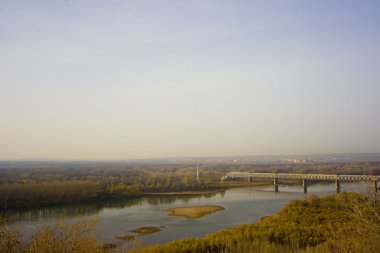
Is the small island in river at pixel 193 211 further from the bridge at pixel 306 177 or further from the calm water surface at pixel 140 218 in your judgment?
the bridge at pixel 306 177

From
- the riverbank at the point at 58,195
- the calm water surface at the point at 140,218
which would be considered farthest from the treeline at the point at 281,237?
the riverbank at the point at 58,195

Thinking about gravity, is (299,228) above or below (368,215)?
below

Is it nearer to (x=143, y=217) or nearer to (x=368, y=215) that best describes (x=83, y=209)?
(x=143, y=217)

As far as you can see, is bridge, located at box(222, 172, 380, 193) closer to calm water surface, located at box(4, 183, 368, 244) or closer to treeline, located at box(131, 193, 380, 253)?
calm water surface, located at box(4, 183, 368, 244)

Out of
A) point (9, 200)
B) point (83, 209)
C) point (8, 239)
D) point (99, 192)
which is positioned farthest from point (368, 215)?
point (99, 192)

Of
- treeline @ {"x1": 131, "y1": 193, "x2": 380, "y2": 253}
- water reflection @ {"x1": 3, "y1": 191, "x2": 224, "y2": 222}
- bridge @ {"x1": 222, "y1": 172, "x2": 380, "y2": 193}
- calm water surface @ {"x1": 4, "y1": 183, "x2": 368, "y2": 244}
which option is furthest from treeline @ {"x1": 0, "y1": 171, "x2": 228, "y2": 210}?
treeline @ {"x1": 131, "y1": 193, "x2": 380, "y2": 253}

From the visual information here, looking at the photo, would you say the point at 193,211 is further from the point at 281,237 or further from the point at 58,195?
the point at 281,237

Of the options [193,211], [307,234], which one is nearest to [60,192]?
[193,211]

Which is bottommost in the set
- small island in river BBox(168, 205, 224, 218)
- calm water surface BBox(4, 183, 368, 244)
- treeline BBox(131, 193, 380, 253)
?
small island in river BBox(168, 205, 224, 218)

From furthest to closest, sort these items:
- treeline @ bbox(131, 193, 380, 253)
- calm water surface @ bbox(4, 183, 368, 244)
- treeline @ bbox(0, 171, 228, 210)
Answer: treeline @ bbox(0, 171, 228, 210) < calm water surface @ bbox(4, 183, 368, 244) < treeline @ bbox(131, 193, 380, 253)
